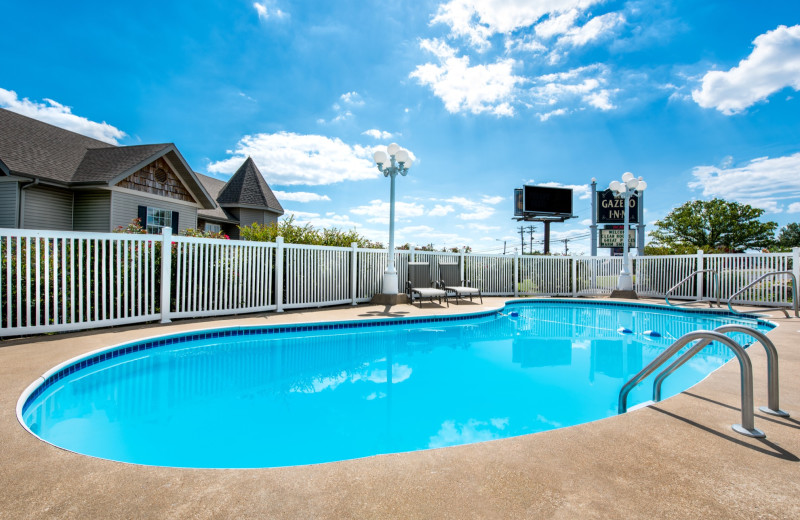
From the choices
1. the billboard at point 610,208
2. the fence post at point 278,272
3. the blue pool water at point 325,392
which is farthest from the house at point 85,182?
the billboard at point 610,208

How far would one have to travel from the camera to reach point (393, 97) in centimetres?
1003

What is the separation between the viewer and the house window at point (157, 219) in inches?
471

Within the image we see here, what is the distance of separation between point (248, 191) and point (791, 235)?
89462mm

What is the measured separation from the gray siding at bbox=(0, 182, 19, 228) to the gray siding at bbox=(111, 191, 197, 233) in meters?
2.04

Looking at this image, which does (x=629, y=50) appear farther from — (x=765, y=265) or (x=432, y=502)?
(x=432, y=502)

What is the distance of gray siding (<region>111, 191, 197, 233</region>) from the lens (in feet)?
35.5

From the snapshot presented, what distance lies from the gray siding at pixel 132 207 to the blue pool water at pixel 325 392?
834cm

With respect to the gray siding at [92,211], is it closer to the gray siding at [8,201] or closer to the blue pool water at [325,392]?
the gray siding at [8,201]

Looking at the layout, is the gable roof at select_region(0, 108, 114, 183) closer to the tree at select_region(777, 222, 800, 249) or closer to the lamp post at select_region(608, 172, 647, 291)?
the lamp post at select_region(608, 172, 647, 291)

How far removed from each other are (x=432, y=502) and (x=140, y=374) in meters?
3.95

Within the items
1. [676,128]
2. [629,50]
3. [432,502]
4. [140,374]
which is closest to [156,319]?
[140,374]

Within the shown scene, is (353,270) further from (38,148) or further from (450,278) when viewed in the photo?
(38,148)

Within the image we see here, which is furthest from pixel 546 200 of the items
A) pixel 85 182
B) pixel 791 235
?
pixel 791 235

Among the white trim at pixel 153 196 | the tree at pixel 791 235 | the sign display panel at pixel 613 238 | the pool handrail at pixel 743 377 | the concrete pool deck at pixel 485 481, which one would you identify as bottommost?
the concrete pool deck at pixel 485 481
